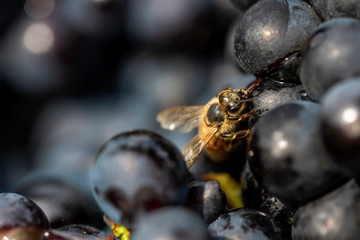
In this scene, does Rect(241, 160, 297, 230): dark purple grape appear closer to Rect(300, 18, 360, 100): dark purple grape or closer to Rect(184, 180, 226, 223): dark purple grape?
Rect(184, 180, 226, 223): dark purple grape

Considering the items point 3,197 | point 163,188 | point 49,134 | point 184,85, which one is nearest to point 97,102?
point 49,134

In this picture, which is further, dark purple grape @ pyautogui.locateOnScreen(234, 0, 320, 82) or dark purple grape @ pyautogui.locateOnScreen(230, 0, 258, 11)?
dark purple grape @ pyautogui.locateOnScreen(230, 0, 258, 11)

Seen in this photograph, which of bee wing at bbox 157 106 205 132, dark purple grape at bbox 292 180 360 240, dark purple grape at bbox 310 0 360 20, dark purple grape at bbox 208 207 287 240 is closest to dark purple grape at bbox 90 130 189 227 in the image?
dark purple grape at bbox 208 207 287 240

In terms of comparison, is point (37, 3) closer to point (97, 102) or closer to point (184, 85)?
point (97, 102)

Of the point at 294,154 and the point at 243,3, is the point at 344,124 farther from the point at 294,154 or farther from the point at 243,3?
the point at 243,3

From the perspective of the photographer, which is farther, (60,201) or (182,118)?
(182,118)

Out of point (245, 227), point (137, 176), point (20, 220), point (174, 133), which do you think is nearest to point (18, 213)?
point (20, 220)

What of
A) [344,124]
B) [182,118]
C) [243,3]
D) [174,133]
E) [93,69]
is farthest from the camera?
[93,69]
